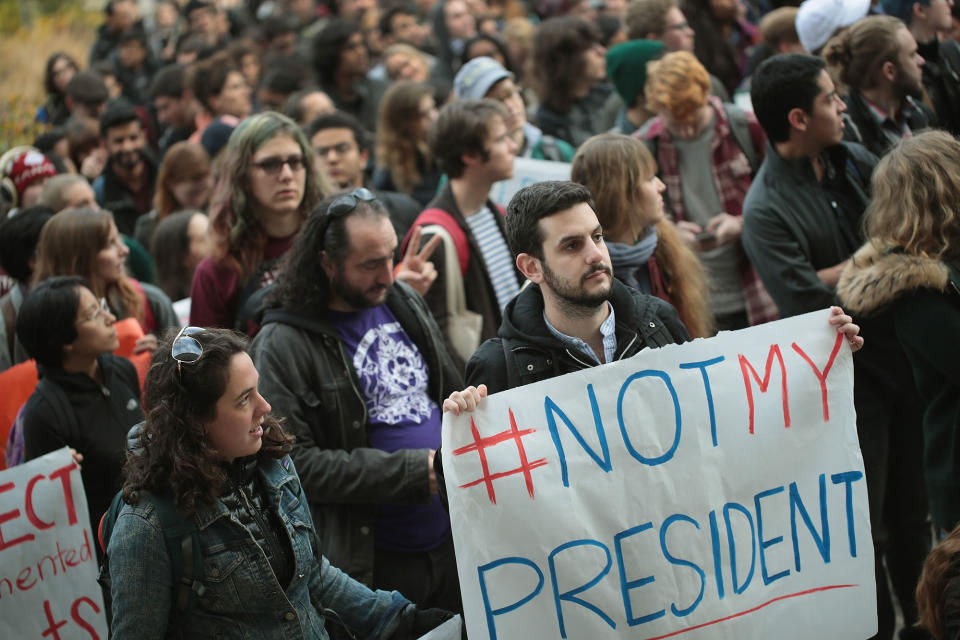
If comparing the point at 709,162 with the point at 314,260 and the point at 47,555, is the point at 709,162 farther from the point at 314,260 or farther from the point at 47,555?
the point at 47,555

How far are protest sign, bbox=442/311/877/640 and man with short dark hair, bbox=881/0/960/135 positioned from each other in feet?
10.9

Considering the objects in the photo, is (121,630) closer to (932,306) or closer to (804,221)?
(932,306)

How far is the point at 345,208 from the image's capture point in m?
3.88

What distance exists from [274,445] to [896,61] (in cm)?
386

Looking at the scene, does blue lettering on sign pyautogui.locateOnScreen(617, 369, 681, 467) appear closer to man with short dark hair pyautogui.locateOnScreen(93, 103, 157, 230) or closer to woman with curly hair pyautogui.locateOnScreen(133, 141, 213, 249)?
woman with curly hair pyautogui.locateOnScreen(133, 141, 213, 249)

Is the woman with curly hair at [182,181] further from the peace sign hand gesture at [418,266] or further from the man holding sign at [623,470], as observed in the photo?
the man holding sign at [623,470]

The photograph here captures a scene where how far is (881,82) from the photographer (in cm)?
538

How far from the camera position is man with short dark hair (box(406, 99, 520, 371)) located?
192 inches

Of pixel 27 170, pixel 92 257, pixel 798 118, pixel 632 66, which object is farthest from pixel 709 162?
pixel 27 170

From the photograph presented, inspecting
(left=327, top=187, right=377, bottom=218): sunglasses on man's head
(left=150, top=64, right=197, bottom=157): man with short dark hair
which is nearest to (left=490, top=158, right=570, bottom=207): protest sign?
(left=327, top=187, right=377, bottom=218): sunglasses on man's head

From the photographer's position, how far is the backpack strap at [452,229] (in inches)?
192

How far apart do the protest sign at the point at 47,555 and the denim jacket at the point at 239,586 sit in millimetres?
1105

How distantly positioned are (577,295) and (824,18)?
12.3ft

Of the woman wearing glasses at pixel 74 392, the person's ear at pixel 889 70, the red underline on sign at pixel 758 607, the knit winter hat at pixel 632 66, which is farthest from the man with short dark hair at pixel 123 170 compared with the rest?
the red underline on sign at pixel 758 607
